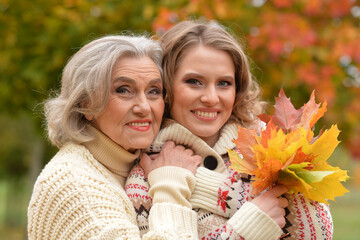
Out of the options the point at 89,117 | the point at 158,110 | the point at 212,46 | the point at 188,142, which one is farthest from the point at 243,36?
the point at 89,117

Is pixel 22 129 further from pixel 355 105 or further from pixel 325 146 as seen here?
pixel 325 146

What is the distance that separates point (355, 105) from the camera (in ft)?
20.1

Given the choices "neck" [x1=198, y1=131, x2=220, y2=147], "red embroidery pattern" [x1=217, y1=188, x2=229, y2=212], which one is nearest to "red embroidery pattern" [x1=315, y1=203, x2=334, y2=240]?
"red embroidery pattern" [x1=217, y1=188, x2=229, y2=212]

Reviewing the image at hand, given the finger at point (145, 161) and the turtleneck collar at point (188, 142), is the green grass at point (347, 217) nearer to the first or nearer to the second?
the turtleneck collar at point (188, 142)

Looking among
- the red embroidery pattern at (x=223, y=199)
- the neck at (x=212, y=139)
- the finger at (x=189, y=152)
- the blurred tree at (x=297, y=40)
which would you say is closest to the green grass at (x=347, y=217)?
the blurred tree at (x=297, y=40)

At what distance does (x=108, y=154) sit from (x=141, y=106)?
358mm

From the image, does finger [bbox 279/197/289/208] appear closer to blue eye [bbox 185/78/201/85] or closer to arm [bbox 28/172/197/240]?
arm [bbox 28/172/197/240]

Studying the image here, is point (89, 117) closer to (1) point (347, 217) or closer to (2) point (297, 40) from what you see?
(2) point (297, 40)

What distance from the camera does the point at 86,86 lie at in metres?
2.97

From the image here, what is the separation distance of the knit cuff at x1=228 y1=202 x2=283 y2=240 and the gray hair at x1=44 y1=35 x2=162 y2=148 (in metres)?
1.00

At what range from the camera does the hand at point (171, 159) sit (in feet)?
10.1

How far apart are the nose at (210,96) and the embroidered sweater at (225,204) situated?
0.22 metres

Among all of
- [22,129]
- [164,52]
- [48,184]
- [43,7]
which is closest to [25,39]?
[43,7]

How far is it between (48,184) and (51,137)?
0.46 meters
